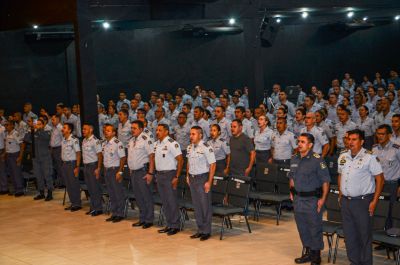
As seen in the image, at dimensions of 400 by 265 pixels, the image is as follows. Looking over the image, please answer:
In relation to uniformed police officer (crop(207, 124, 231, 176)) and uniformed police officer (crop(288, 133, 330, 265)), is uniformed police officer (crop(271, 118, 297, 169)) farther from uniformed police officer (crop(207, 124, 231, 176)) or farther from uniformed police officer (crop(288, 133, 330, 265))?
uniformed police officer (crop(288, 133, 330, 265))

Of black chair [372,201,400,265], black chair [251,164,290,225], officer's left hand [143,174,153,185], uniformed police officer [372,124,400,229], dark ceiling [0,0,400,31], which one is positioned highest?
dark ceiling [0,0,400,31]

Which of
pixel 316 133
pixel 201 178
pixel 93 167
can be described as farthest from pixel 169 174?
pixel 316 133

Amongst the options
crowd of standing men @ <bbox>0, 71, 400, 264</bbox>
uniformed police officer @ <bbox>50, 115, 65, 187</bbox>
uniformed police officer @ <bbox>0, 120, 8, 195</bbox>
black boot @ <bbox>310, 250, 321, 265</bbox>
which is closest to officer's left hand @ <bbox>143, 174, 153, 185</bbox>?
crowd of standing men @ <bbox>0, 71, 400, 264</bbox>

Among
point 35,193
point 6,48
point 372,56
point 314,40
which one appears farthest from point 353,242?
point 372,56

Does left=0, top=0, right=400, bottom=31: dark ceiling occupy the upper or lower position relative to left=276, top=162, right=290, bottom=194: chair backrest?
upper

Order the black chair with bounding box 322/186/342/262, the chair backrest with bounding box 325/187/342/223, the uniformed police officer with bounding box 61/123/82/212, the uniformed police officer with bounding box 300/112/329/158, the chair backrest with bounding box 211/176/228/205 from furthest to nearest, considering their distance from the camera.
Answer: the uniformed police officer with bounding box 61/123/82/212 → the uniformed police officer with bounding box 300/112/329/158 → the chair backrest with bounding box 211/176/228/205 → the chair backrest with bounding box 325/187/342/223 → the black chair with bounding box 322/186/342/262

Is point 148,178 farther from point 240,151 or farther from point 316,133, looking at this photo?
point 316,133

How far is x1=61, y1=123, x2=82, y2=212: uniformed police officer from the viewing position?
13.1 metres

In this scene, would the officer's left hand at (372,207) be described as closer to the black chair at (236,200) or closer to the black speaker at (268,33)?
the black chair at (236,200)

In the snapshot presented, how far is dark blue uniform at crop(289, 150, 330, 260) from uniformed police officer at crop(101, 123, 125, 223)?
4.15 m

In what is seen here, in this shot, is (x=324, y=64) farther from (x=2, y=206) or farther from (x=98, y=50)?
(x=2, y=206)

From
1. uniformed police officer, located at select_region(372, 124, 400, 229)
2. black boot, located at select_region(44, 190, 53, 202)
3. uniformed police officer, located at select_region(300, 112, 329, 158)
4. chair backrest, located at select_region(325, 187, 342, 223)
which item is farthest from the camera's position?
black boot, located at select_region(44, 190, 53, 202)

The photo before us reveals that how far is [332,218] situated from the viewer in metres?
9.13

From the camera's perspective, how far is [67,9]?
13906 mm
